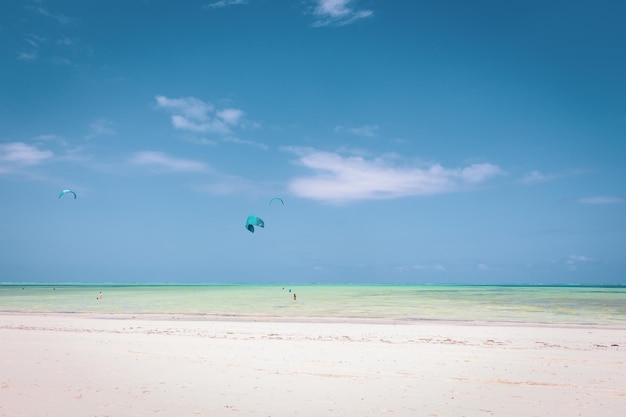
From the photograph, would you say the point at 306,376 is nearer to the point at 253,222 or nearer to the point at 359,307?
the point at 253,222

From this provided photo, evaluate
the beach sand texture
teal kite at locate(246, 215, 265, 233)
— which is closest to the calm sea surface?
teal kite at locate(246, 215, 265, 233)

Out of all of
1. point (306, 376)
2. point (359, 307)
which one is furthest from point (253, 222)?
point (306, 376)

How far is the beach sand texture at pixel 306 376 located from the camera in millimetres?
7996

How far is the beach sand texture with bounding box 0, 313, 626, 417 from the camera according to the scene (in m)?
8.00

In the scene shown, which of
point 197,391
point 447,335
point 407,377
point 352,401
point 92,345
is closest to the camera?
point 352,401

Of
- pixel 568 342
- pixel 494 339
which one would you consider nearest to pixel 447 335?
pixel 494 339

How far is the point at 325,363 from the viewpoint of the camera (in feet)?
39.9

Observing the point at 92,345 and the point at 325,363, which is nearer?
the point at 325,363

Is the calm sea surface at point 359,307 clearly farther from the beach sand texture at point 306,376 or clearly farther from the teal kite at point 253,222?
the beach sand texture at point 306,376

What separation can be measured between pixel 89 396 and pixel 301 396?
157 inches

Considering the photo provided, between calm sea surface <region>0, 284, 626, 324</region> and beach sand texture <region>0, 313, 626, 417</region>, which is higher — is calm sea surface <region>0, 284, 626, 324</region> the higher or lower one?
the lower one

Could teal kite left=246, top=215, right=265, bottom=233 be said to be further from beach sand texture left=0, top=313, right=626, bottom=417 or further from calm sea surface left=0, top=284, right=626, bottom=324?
beach sand texture left=0, top=313, right=626, bottom=417

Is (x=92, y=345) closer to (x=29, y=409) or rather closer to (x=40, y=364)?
(x=40, y=364)

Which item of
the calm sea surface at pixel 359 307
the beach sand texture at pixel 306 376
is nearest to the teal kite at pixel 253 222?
the calm sea surface at pixel 359 307
